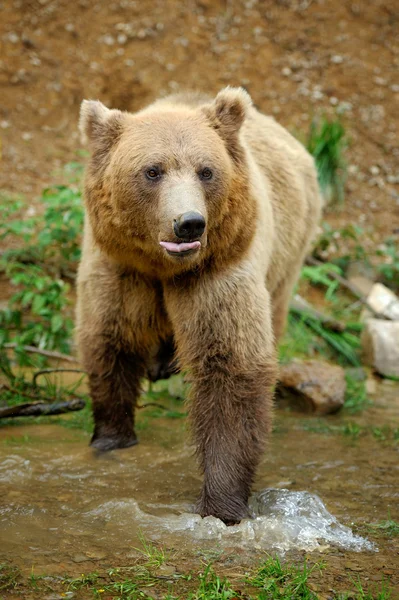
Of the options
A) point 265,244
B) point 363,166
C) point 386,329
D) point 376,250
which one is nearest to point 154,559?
point 265,244

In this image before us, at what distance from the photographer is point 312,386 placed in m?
6.18

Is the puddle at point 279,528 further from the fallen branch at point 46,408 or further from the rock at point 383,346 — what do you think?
the rock at point 383,346

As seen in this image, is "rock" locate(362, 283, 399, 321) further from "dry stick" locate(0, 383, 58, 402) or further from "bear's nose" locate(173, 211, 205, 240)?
"bear's nose" locate(173, 211, 205, 240)

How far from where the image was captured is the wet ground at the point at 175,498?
11.5 ft

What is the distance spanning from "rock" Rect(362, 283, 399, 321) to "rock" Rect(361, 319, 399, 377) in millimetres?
317

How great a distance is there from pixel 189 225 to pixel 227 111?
0.94 metres

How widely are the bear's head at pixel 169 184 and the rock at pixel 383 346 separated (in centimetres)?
354

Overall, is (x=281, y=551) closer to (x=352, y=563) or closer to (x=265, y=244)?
(x=352, y=563)

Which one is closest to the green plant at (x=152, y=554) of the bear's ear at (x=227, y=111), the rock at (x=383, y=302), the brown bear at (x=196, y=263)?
the brown bear at (x=196, y=263)

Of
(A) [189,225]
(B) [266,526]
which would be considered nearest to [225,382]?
(B) [266,526]

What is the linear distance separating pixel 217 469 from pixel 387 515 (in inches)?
36.8

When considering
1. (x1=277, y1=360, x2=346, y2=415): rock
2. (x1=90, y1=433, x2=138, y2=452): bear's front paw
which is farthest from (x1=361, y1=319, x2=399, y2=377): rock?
(x1=90, y1=433, x2=138, y2=452): bear's front paw

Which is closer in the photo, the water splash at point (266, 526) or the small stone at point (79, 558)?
the small stone at point (79, 558)

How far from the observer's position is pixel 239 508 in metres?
4.08
